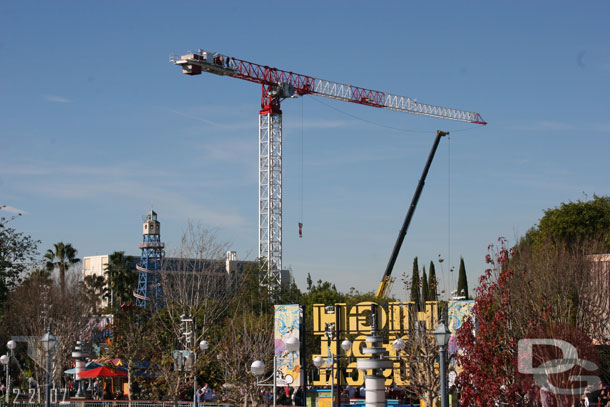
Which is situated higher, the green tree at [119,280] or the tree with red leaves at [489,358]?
the green tree at [119,280]

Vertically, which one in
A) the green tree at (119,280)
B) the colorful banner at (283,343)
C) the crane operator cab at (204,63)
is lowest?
the colorful banner at (283,343)

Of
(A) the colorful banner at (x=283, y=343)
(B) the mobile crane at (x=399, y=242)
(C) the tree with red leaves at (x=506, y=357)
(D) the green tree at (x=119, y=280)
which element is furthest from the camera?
(D) the green tree at (x=119, y=280)

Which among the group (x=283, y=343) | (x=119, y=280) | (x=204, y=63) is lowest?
(x=283, y=343)

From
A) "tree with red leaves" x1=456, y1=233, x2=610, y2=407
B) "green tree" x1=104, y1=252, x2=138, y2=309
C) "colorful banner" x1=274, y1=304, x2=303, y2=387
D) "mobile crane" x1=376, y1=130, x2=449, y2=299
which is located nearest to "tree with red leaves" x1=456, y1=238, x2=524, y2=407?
"tree with red leaves" x1=456, y1=233, x2=610, y2=407

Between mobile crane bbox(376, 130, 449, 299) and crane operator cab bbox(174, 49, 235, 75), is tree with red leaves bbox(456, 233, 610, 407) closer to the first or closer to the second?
mobile crane bbox(376, 130, 449, 299)

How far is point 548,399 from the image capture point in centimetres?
1919

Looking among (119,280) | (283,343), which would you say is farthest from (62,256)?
(283,343)

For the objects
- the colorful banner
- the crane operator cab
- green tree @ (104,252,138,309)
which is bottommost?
the colorful banner

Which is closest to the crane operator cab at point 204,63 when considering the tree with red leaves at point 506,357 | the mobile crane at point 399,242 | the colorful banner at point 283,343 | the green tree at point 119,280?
the green tree at point 119,280

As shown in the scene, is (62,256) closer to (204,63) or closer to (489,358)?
(204,63)

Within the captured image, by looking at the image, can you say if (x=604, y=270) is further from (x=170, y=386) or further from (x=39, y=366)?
(x=39, y=366)

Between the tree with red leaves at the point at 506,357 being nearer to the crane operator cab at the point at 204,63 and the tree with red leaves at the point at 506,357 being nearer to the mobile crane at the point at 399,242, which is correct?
the mobile crane at the point at 399,242

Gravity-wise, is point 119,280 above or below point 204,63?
below

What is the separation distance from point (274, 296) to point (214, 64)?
1065 inches
